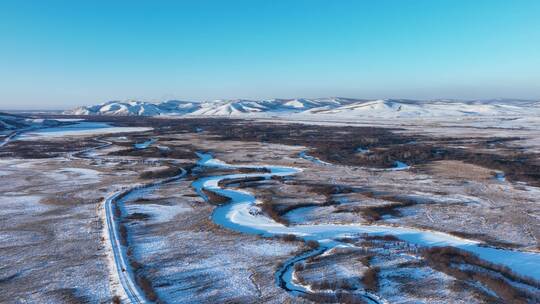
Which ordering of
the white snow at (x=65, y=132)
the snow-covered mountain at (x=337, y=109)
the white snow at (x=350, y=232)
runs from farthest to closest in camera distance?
the snow-covered mountain at (x=337, y=109), the white snow at (x=65, y=132), the white snow at (x=350, y=232)

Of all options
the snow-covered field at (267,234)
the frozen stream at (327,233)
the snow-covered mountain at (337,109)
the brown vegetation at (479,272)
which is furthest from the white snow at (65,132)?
the snow-covered mountain at (337,109)

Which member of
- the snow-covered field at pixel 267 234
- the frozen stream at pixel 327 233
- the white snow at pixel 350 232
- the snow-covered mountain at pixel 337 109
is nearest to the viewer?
the snow-covered field at pixel 267 234

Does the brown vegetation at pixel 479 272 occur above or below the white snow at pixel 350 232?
above

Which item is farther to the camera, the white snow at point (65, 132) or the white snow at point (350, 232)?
the white snow at point (65, 132)

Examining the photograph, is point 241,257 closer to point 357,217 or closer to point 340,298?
point 340,298

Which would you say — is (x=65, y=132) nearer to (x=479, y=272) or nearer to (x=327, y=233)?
(x=327, y=233)

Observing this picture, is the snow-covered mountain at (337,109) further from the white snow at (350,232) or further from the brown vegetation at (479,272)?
the brown vegetation at (479,272)

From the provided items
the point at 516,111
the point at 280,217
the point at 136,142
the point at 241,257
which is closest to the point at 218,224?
the point at 280,217
